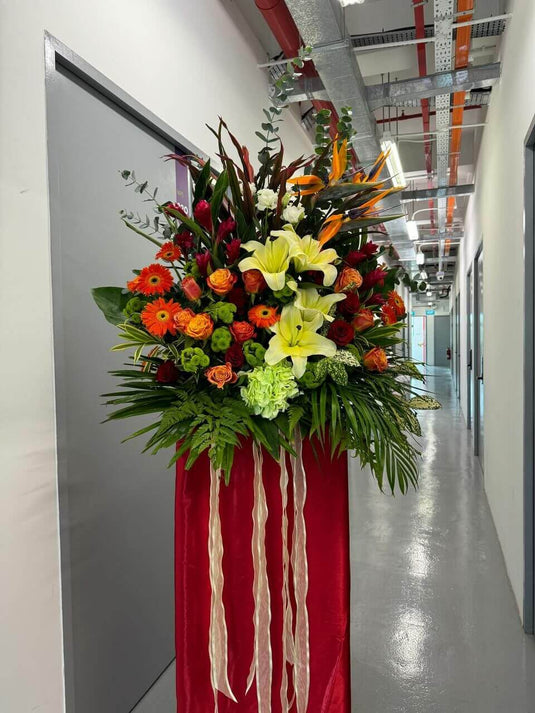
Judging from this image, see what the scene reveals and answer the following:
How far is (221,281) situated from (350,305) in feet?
0.98

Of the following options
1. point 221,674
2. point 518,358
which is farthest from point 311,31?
point 221,674

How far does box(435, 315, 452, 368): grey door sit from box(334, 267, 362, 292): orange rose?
21121 millimetres

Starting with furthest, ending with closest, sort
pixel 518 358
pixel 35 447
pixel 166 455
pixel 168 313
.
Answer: pixel 518 358, pixel 166 455, pixel 35 447, pixel 168 313

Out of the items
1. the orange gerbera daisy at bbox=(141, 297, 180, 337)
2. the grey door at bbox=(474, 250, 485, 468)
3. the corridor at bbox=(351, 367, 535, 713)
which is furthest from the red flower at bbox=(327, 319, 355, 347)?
the grey door at bbox=(474, 250, 485, 468)

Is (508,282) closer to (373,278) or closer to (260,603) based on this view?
(373,278)

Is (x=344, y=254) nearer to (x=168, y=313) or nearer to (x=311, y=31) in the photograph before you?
(x=168, y=313)

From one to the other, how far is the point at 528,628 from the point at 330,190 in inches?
88.1

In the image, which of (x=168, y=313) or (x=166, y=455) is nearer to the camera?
(x=168, y=313)

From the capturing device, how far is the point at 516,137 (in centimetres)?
268

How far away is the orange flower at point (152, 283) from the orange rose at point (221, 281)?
10cm

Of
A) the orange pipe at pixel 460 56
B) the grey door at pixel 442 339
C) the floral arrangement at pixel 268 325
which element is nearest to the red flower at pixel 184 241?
the floral arrangement at pixel 268 325

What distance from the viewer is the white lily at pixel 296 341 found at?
1071mm

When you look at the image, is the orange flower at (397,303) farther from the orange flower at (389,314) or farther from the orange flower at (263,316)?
the orange flower at (263,316)

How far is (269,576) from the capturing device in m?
1.29
